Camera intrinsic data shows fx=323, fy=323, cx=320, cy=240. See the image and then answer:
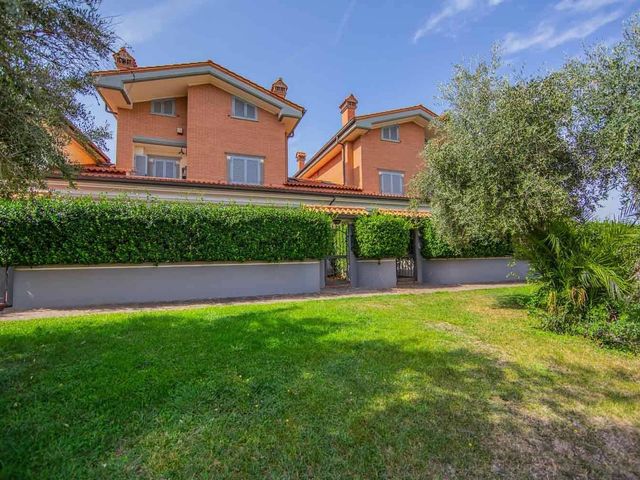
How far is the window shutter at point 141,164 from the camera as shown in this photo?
725 inches

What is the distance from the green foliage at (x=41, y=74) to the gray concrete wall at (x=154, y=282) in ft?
20.7

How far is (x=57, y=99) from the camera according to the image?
14.6 ft

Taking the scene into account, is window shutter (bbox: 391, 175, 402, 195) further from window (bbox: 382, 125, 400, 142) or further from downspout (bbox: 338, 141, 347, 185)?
downspout (bbox: 338, 141, 347, 185)

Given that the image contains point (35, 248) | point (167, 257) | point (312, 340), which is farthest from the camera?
point (167, 257)

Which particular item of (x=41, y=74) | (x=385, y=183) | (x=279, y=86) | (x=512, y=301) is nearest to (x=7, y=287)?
(x=41, y=74)

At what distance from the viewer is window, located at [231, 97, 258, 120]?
1978cm

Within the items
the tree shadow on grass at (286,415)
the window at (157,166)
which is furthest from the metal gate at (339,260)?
the window at (157,166)

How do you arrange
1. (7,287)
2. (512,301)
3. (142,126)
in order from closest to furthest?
(7,287), (512,301), (142,126)

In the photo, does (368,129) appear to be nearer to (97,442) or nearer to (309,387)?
(309,387)

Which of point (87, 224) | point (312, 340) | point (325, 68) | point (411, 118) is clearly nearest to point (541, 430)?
point (312, 340)

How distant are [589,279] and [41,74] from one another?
10.1 metres

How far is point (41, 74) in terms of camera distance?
4074mm

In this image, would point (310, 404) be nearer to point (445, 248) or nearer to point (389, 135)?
point (445, 248)

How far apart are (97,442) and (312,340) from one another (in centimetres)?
367
